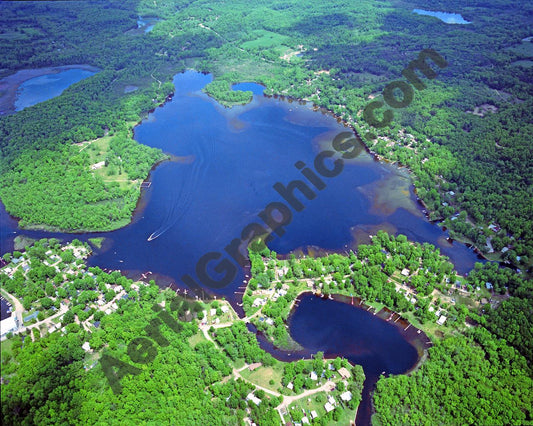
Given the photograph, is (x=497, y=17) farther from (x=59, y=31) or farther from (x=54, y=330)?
(x=54, y=330)

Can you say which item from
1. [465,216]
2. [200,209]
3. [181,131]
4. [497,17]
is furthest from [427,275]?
[497,17]

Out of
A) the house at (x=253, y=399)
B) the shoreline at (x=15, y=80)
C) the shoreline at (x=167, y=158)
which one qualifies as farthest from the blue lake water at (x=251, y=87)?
the house at (x=253, y=399)

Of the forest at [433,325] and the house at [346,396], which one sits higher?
the forest at [433,325]

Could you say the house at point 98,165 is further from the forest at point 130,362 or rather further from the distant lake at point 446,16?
the distant lake at point 446,16

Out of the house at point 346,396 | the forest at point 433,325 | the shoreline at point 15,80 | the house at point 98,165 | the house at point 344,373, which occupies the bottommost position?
the shoreline at point 15,80

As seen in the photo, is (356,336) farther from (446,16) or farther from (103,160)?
(446,16)

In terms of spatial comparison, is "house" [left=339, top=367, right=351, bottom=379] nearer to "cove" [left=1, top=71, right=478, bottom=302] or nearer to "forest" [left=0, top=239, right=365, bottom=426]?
"forest" [left=0, top=239, right=365, bottom=426]
